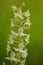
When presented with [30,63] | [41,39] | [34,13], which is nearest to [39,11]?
[34,13]

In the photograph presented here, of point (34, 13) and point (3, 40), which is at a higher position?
point (34, 13)

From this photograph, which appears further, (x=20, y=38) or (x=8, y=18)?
(x=8, y=18)

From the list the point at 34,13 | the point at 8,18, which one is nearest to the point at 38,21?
the point at 34,13

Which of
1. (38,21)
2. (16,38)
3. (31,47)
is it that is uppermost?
(38,21)

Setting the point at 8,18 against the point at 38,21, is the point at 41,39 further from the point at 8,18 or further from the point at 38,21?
the point at 8,18

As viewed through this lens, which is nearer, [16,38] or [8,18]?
[16,38]

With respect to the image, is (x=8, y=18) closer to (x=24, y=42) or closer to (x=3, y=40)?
(x=3, y=40)
